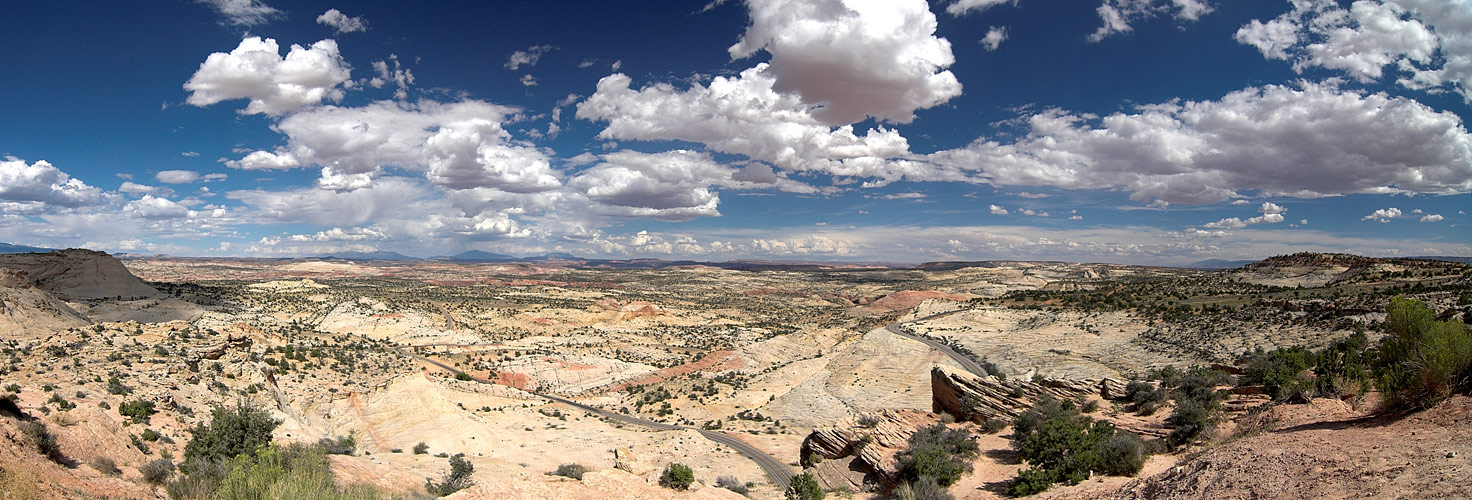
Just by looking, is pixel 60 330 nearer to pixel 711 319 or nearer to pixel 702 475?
pixel 702 475

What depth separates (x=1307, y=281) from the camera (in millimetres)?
61875

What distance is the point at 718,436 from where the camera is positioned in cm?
3597

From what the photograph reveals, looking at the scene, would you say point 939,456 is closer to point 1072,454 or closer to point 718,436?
→ point 1072,454

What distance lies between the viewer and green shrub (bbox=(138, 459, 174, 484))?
A: 13523 mm

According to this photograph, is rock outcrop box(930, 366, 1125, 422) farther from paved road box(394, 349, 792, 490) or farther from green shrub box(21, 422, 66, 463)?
green shrub box(21, 422, 66, 463)

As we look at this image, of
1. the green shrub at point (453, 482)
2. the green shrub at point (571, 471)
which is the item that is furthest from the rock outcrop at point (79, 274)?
the green shrub at point (571, 471)

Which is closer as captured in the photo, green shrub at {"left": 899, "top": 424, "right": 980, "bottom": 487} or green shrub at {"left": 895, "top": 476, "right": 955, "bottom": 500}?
green shrub at {"left": 895, "top": 476, "right": 955, "bottom": 500}

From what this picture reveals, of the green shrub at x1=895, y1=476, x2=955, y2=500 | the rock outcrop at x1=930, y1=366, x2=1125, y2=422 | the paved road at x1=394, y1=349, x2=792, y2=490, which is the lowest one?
the paved road at x1=394, y1=349, x2=792, y2=490

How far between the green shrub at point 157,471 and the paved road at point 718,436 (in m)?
19.3

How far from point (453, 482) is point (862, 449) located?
535 inches

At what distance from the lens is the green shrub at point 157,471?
13523 millimetres

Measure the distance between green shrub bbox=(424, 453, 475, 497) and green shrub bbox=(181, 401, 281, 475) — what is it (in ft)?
14.7

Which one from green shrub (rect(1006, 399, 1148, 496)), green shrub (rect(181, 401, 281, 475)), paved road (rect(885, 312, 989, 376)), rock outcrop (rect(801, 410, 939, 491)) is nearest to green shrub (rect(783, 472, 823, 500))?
rock outcrop (rect(801, 410, 939, 491))

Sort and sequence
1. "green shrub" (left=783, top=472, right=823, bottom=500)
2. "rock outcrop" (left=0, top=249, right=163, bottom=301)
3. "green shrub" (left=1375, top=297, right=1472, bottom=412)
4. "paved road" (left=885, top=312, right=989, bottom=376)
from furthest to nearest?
"rock outcrop" (left=0, top=249, right=163, bottom=301) < "paved road" (left=885, top=312, right=989, bottom=376) < "green shrub" (left=783, top=472, right=823, bottom=500) < "green shrub" (left=1375, top=297, right=1472, bottom=412)
